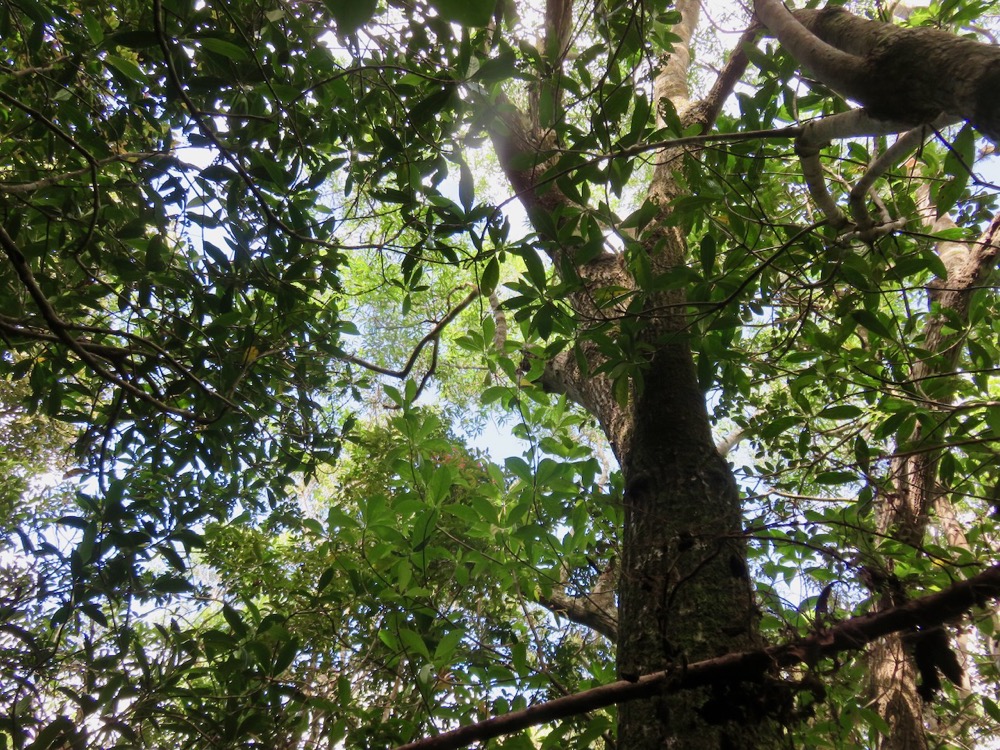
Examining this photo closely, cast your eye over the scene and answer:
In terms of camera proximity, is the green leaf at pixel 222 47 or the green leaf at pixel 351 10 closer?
the green leaf at pixel 351 10

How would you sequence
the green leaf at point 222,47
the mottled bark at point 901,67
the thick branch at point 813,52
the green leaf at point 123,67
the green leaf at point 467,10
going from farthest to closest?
the green leaf at point 123,67, the green leaf at point 222,47, the thick branch at point 813,52, the mottled bark at point 901,67, the green leaf at point 467,10

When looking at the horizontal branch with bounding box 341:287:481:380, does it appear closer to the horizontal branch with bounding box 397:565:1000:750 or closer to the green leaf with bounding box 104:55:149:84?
the green leaf with bounding box 104:55:149:84

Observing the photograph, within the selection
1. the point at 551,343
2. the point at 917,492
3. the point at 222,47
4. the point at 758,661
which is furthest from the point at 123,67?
the point at 917,492

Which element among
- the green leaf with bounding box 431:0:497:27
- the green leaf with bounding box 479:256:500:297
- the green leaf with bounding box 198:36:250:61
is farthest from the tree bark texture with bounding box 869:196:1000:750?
the green leaf with bounding box 198:36:250:61

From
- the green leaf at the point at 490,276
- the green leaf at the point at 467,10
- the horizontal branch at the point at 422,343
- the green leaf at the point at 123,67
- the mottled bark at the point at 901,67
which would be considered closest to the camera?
the green leaf at the point at 467,10

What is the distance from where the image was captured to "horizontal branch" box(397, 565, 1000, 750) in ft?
2.92

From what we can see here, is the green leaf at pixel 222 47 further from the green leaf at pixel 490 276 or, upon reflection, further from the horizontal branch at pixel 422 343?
the horizontal branch at pixel 422 343

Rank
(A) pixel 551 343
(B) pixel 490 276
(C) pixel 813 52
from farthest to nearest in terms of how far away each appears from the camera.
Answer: (A) pixel 551 343, (B) pixel 490 276, (C) pixel 813 52

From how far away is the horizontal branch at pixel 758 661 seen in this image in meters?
0.89

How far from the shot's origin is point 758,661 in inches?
38.8

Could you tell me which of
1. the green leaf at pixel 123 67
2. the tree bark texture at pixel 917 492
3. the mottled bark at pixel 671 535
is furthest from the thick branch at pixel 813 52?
the green leaf at pixel 123 67

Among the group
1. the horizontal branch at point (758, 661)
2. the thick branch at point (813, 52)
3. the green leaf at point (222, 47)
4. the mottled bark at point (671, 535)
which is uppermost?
the green leaf at point (222, 47)

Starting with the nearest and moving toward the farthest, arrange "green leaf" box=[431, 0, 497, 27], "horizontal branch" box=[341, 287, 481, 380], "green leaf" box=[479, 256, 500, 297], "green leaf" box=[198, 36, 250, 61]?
"green leaf" box=[431, 0, 497, 27], "green leaf" box=[198, 36, 250, 61], "green leaf" box=[479, 256, 500, 297], "horizontal branch" box=[341, 287, 481, 380]

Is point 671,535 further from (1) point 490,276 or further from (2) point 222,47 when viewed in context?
(2) point 222,47
